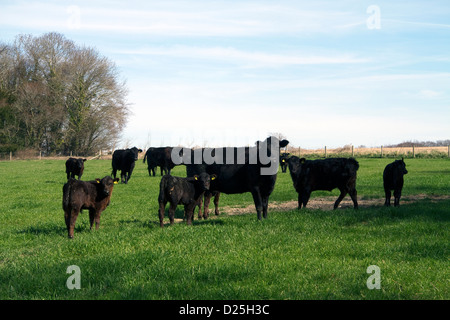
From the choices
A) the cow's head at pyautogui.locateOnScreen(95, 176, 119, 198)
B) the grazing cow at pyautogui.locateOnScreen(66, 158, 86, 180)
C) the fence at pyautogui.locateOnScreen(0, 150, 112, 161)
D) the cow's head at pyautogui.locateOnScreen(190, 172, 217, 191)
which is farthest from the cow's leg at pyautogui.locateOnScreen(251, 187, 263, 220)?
the fence at pyautogui.locateOnScreen(0, 150, 112, 161)

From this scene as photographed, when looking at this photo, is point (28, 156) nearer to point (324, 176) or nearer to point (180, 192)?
point (324, 176)

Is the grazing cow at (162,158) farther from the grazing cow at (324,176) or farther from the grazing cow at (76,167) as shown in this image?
the grazing cow at (324,176)

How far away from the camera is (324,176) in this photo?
1347cm

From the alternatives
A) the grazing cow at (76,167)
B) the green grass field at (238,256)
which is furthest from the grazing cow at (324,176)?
the grazing cow at (76,167)

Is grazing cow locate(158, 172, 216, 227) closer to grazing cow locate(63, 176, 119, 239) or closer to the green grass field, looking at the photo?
the green grass field

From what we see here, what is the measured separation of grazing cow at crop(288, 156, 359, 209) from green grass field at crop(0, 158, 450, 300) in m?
1.79

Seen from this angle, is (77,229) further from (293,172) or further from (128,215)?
(293,172)

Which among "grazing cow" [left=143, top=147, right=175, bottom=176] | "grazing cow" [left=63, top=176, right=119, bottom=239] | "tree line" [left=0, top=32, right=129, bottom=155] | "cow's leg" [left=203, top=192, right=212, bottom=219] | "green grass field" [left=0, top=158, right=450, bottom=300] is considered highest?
"tree line" [left=0, top=32, right=129, bottom=155]

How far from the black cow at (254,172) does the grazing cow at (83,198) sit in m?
3.24

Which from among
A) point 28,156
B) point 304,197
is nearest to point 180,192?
point 304,197

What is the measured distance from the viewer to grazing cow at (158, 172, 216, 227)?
10.4 meters

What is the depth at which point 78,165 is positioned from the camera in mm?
22125

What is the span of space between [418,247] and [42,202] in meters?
12.9

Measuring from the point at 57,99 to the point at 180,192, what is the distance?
5241 centimetres
